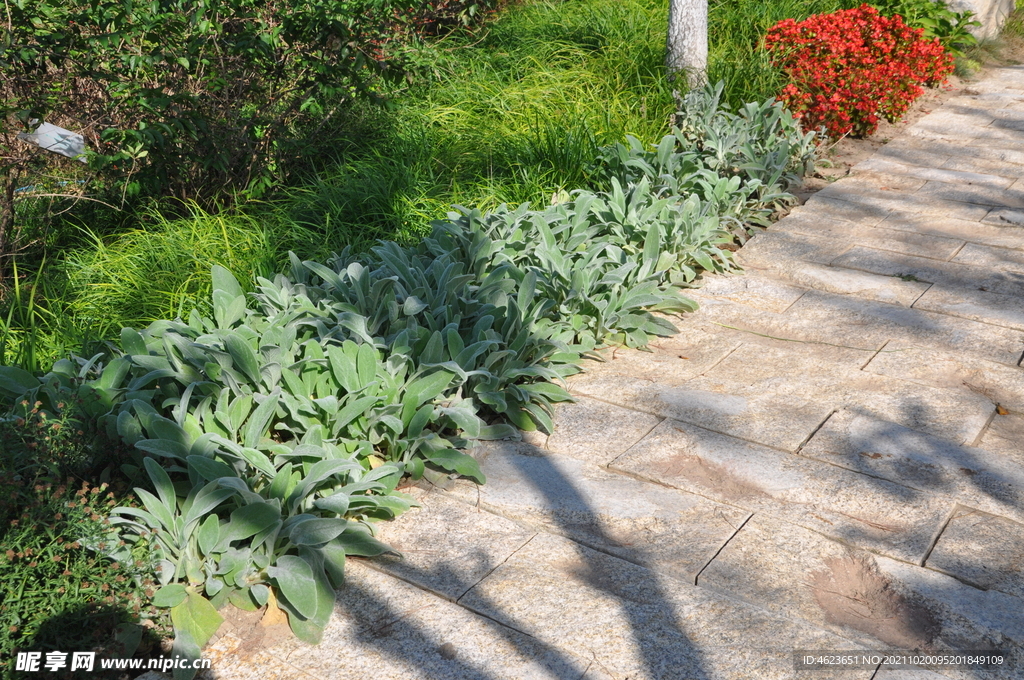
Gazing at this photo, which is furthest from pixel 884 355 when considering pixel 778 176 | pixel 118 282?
pixel 118 282

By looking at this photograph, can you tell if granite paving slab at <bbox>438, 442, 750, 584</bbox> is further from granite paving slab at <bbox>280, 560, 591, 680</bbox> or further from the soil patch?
granite paving slab at <bbox>280, 560, 591, 680</bbox>

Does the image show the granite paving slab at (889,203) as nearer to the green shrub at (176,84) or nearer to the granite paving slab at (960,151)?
the granite paving slab at (960,151)

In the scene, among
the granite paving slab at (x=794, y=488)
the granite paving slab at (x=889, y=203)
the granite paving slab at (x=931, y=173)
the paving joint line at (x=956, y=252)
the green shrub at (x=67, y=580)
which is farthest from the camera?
the granite paving slab at (x=931, y=173)

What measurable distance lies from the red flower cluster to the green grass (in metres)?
0.24

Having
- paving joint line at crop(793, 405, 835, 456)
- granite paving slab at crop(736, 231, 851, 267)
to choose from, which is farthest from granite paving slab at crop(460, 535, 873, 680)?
granite paving slab at crop(736, 231, 851, 267)

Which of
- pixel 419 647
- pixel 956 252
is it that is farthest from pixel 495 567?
pixel 956 252

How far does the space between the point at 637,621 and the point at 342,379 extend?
4.37ft

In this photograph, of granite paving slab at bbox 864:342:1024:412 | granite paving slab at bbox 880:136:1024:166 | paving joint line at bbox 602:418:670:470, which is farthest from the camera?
granite paving slab at bbox 880:136:1024:166

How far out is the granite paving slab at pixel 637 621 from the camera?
2.24 meters

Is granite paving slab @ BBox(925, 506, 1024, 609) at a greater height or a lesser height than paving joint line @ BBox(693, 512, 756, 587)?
greater

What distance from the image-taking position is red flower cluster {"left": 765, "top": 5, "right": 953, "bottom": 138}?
6.26 m

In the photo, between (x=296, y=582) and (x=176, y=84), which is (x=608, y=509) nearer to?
(x=296, y=582)

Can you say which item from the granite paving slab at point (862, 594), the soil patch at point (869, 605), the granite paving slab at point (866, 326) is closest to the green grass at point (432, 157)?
the granite paving slab at point (866, 326)

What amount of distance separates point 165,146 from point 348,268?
1.79 m
